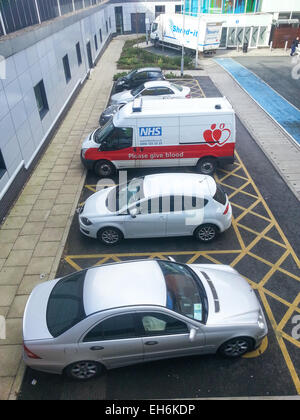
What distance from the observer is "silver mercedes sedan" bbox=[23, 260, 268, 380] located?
510 centimetres

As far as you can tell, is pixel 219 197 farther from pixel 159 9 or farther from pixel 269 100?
pixel 159 9

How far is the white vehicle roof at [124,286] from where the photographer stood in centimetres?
521

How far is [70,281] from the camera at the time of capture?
19.9 ft

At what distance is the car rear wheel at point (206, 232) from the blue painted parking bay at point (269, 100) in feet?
27.6

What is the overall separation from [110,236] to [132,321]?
12.0 ft

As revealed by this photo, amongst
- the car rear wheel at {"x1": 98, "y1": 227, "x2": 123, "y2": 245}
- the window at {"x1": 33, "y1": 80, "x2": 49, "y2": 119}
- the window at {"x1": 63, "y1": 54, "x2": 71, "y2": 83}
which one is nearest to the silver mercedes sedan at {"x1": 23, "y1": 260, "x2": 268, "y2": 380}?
the car rear wheel at {"x1": 98, "y1": 227, "x2": 123, "y2": 245}

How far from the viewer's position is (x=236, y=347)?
221 inches

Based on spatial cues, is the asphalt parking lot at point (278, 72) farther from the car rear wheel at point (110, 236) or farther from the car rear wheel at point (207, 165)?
the car rear wheel at point (110, 236)

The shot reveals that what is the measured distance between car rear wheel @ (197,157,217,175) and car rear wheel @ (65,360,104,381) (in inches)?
316

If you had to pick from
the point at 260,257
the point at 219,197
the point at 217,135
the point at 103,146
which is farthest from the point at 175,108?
the point at 260,257

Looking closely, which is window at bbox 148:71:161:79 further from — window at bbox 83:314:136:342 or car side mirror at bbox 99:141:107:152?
window at bbox 83:314:136:342

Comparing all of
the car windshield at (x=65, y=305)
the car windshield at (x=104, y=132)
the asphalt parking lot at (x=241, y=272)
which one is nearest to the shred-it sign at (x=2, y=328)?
the asphalt parking lot at (x=241, y=272)

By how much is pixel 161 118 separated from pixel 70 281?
6720 mm
